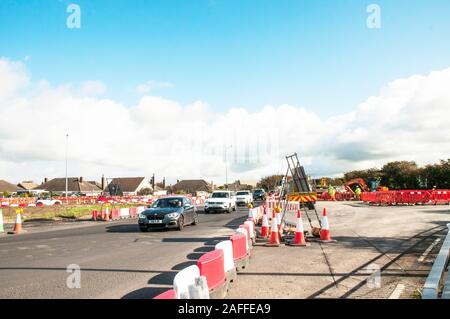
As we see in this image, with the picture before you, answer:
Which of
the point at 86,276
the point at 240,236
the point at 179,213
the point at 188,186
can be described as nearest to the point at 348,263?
the point at 240,236

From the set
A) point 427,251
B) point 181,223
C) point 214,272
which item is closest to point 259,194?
point 181,223

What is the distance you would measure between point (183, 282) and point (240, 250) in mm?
3881

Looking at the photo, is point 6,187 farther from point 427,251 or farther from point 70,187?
point 427,251

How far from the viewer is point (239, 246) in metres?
7.97

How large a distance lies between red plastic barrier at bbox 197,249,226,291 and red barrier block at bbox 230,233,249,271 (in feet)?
4.99

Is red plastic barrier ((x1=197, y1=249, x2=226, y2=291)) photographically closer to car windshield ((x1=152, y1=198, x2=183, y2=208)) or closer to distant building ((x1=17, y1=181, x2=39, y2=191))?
car windshield ((x1=152, y1=198, x2=183, y2=208))

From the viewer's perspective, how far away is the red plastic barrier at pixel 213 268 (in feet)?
17.5

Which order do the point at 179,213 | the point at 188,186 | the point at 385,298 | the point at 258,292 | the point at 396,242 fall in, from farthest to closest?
1. the point at 188,186
2. the point at 179,213
3. the point at 396,242
4. the point at 258,292
5. the point at 385,298

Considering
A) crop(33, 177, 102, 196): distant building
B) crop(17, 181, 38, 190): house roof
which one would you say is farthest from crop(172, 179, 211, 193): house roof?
crop(17, 181, 38, 190): house roof

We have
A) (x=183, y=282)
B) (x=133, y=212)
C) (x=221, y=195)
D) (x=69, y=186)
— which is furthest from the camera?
(x=69, y=186)

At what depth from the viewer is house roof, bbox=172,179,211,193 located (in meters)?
138
